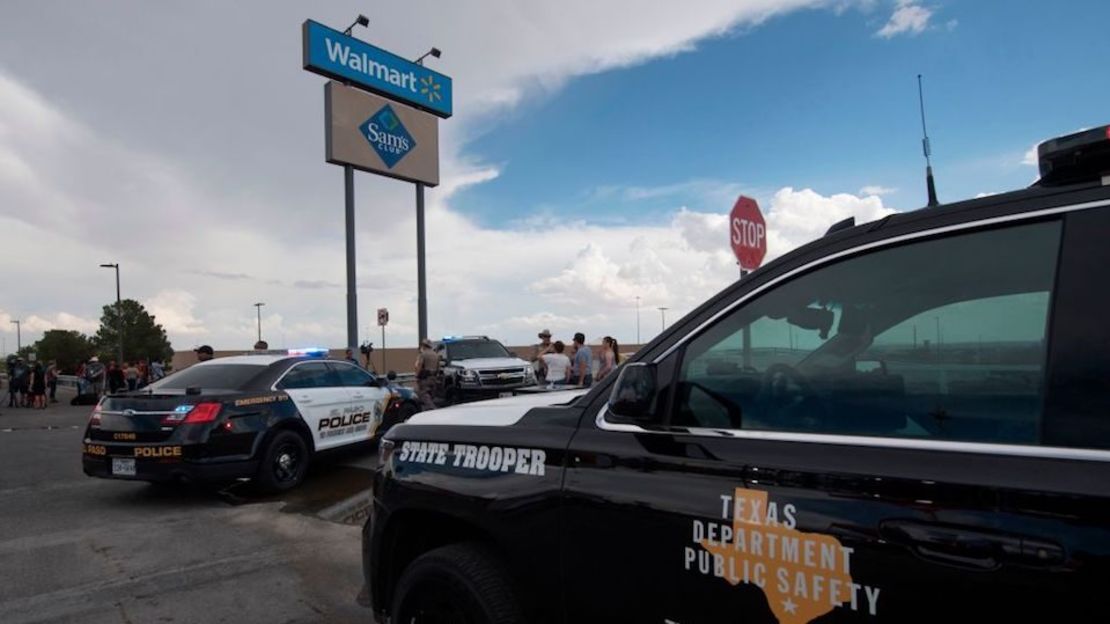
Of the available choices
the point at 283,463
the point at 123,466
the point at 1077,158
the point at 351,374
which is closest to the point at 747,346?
the point at 1077,158

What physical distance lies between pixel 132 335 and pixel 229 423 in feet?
248

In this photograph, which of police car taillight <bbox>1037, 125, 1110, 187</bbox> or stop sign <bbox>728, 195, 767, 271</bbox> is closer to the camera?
police car taillight <bbox>1037, 125, 1110, 187</bbox>

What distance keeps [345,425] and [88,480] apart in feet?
10.2

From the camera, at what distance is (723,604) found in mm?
1825

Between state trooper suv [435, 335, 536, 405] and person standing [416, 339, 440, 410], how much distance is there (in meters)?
1.84

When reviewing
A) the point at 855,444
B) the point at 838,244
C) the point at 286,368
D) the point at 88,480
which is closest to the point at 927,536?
the point at 855,444

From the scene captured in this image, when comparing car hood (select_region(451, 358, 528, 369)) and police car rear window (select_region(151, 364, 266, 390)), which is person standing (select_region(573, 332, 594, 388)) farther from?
police car rear window (select_region(151, 364, 266, 390))

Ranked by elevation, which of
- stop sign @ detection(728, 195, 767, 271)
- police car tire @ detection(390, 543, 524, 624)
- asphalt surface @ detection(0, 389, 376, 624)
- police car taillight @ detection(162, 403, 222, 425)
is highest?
stop sign @ detection(728, 195, 767, 271)

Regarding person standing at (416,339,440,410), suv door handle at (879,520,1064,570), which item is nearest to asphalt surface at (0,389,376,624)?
suv door handle at (879,520,1064,570)

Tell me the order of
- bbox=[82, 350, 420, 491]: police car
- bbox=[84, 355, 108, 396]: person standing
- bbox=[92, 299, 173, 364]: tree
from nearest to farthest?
bbox=[82, 350, 420, 491]: police car → bbox=[84, 355, 108, 396]: person standing → bbox=[92, 299, 173, 364]: tree

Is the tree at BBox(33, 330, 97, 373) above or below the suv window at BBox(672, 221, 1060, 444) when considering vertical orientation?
above

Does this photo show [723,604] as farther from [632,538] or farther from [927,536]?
[927,536]

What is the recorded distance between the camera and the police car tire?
2.36m

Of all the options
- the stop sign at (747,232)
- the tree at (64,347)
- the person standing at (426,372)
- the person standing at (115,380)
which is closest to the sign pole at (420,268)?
the person standing at (426,372)
